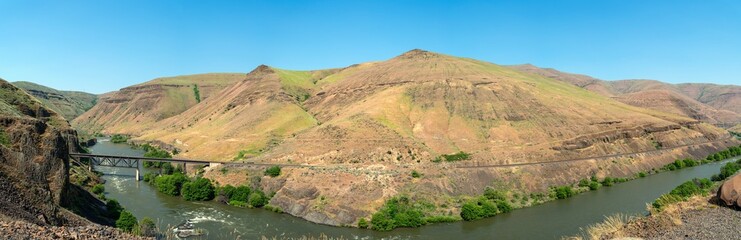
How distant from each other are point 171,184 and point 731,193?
67.6m

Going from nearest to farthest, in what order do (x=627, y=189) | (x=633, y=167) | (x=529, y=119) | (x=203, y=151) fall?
(x=627, y=189) → (x=633, y=167) → (x=203, y=151) → (x=529, y=119)

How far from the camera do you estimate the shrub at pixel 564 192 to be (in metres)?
63.2

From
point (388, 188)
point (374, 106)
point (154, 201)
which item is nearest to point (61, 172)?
point (154, 201)

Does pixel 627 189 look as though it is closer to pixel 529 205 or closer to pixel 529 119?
pixel 529 205

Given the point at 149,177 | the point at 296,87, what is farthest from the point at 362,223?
the point at 296,87

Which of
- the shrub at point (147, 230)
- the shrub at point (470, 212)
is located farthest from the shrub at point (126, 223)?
the shrub at point (470, 212)

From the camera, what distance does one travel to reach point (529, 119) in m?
99.6

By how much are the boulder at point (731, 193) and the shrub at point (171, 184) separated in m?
66.0

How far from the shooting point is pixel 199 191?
60875mm

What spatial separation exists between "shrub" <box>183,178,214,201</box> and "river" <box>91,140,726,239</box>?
1.12 meters

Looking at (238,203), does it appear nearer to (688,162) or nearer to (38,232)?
(38,232)

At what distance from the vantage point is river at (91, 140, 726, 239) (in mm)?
46312

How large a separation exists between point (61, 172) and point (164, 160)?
5308 cm

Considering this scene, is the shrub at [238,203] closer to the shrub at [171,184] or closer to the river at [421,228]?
the river at [421,228]
